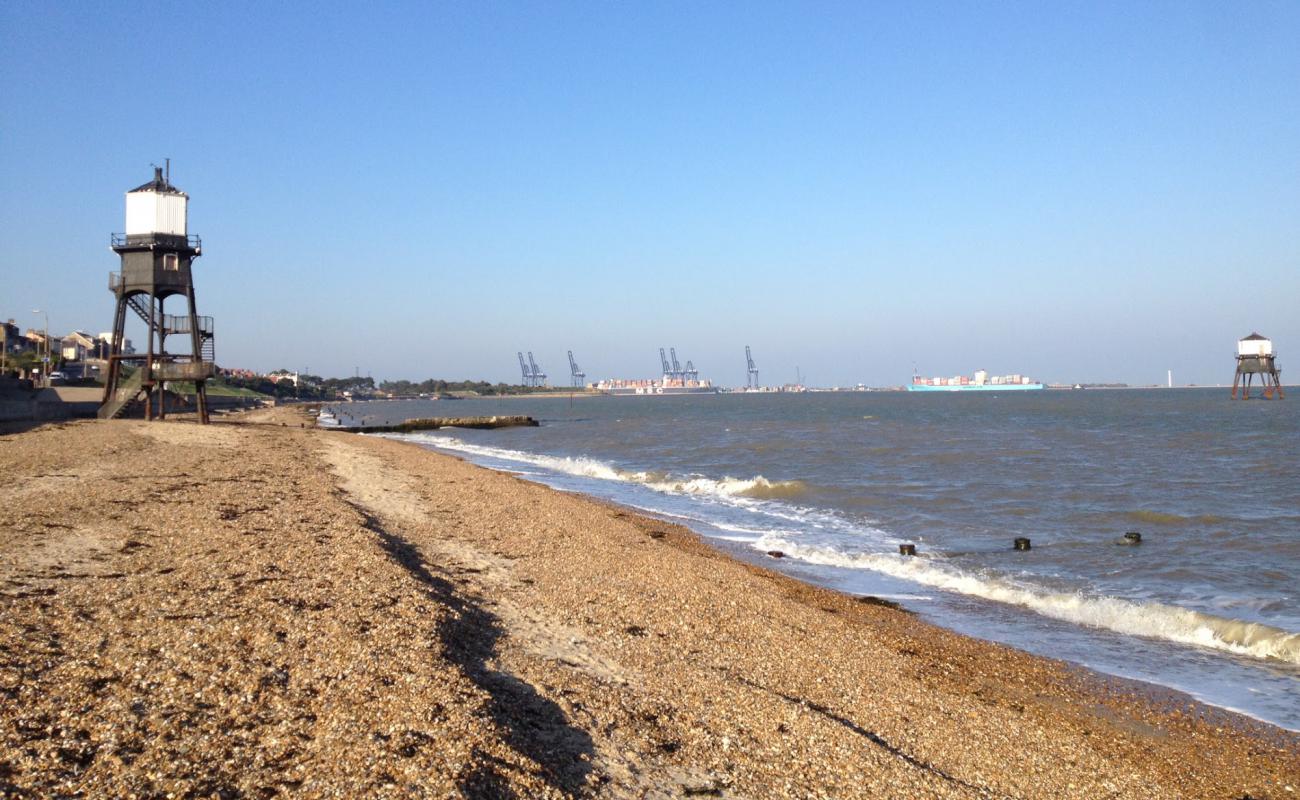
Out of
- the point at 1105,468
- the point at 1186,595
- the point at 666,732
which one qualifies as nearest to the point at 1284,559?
the point at 1186,595

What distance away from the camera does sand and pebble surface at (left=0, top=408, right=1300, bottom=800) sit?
436cm

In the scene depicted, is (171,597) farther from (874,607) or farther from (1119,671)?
(1119,671)

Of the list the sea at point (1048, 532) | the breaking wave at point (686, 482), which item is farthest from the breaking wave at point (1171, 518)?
the breaking wave at point (686, 482)

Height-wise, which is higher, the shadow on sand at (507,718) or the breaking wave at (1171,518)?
the shadow on sand at (507,718)

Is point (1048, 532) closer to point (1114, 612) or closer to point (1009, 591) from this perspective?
point (1009, 591)

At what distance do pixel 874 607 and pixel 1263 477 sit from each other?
22577 mm

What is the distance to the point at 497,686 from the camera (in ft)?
19.2

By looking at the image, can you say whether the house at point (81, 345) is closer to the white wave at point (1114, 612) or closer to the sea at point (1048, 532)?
the sea at point (1048, 532)

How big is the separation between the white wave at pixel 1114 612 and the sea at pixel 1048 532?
0.10 ft

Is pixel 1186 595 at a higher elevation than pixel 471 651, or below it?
below

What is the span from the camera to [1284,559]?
46.4ft

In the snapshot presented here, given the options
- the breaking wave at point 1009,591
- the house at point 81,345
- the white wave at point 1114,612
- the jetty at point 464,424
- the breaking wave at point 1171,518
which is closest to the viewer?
the white wave at point 1114,612

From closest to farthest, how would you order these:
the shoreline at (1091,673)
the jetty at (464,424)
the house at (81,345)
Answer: the shoreline at (1091,673) < the jetty at (464,424) < the house at (81,345)

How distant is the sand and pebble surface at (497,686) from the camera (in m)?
4.36
